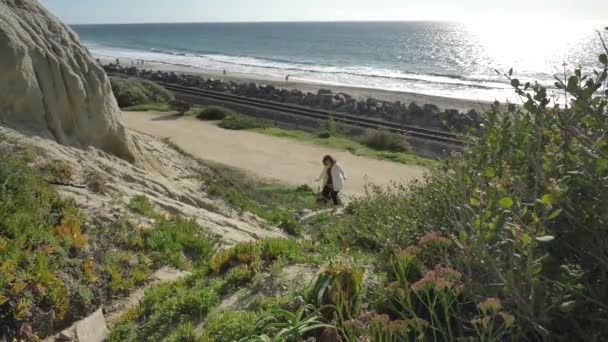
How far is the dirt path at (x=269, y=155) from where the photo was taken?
17375 millimetres

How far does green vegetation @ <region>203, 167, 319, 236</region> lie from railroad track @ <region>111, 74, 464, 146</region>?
807 cm

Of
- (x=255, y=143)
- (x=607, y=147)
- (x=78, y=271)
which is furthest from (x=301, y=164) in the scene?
(x=607, y=147)

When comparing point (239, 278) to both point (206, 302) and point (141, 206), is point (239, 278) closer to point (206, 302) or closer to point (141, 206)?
point (206, 302)

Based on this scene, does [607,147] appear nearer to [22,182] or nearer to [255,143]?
[22,182]

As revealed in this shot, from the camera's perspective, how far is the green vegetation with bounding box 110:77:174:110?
30172 millimetres

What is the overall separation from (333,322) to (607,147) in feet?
6.18

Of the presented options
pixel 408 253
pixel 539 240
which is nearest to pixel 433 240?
pixel 408 253

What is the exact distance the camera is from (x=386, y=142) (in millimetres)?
22781

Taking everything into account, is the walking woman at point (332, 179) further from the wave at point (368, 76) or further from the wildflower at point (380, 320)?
the wave at point (368, 76)

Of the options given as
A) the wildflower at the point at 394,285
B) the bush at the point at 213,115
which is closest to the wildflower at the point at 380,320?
the wildflower at the point at 394,285

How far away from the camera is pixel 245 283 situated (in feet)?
16.6

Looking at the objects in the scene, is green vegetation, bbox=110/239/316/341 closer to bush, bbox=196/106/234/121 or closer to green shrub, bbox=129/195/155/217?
green shrub, bbox=129/195/155/217

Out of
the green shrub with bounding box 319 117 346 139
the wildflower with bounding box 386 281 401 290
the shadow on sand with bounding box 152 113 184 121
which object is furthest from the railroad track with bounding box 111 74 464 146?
the wildflower with bounding box 386 281 401 290

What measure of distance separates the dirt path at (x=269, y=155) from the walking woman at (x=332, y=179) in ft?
6.62
